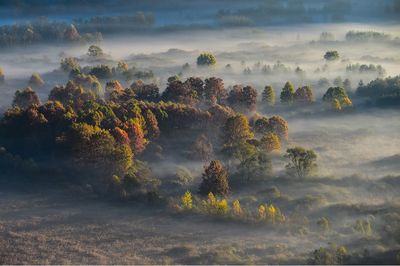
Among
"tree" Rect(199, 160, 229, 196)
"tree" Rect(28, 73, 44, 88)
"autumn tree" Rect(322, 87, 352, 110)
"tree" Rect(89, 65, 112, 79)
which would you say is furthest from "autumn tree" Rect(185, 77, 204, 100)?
"tree" Rect(28, 73, 44, 88)

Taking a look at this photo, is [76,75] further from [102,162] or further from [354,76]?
[354,76]

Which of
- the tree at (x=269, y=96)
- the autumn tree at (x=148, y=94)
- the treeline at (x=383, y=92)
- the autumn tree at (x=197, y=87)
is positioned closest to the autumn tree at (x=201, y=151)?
the autumn tree at (x=197, y=87)

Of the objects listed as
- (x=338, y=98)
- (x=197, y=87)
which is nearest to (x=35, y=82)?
(x=197, y=87)

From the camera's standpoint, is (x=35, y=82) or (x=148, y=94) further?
(x=35, y=82)

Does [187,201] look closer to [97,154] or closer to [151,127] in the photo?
[97,154]

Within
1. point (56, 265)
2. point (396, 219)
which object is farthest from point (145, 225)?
point (396, 219)
